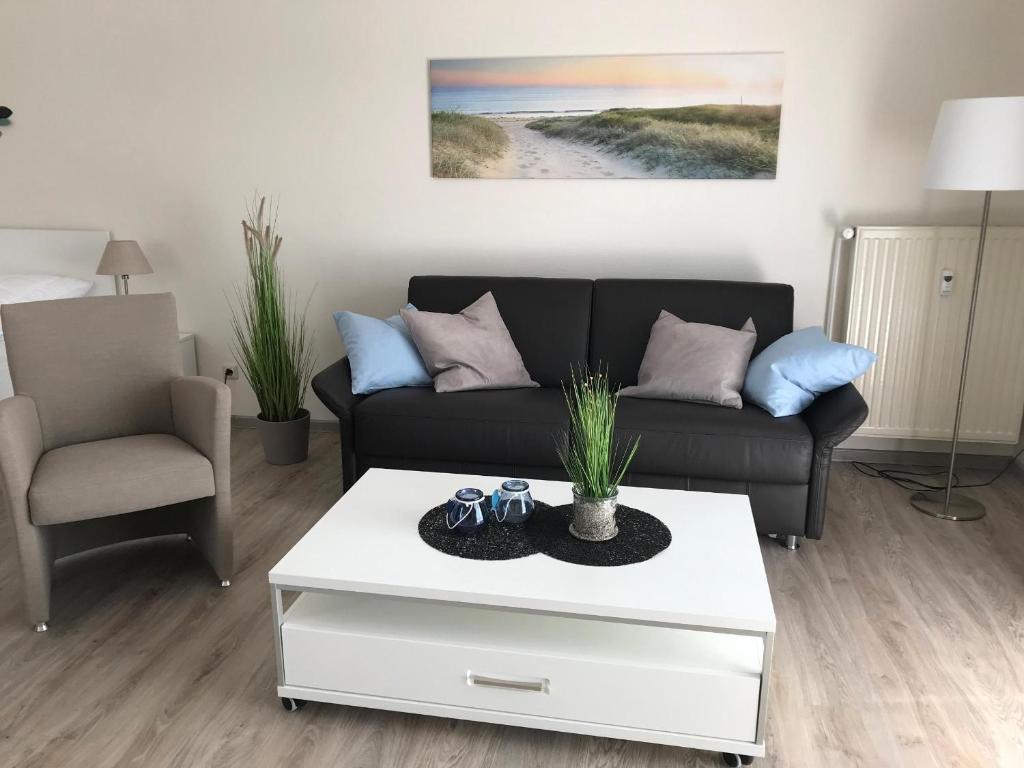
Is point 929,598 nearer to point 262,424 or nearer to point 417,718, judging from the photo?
point 417,718

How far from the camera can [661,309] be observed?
3.49m

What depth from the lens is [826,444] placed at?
2.82 meters

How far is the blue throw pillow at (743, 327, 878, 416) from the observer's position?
2938 mm

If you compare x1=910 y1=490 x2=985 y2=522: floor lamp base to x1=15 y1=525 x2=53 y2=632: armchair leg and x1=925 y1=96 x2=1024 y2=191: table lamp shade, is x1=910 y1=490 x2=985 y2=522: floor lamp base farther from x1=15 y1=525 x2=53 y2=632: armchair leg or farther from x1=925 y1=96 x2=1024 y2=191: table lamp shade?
x1=15 y1=525 x2=53 y2=632: armchair leg

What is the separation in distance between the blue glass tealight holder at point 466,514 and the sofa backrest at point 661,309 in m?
1.46

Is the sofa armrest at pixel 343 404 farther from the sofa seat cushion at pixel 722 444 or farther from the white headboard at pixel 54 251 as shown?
the white headboard at pixel 54 251

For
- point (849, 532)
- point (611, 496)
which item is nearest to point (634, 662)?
point (611, 496)

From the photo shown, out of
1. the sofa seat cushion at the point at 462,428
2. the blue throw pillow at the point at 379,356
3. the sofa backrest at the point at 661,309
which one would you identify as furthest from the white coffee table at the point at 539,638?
the sofa backrest at the point at 661,309

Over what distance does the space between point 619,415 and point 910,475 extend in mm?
1534

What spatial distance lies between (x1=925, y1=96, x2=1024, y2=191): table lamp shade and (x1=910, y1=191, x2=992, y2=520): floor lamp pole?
0.53ft

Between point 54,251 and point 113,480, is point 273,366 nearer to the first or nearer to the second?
point 113,480

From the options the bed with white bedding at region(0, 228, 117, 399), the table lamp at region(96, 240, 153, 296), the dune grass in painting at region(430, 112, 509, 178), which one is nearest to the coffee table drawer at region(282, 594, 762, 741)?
the dune grass in painting at region(430, 112, 509, 178)

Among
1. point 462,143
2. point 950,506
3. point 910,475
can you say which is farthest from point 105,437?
point 910,475

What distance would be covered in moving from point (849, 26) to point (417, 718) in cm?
314
